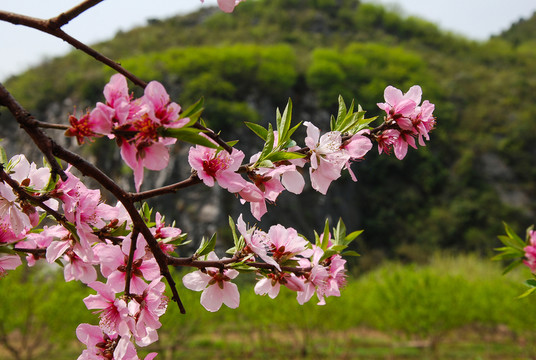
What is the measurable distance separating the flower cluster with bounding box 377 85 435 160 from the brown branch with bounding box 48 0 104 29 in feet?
1.76

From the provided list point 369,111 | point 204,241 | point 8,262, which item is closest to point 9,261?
point 8,262

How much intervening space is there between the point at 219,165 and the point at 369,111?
724 inches

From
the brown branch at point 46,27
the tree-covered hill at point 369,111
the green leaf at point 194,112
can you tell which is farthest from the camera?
the tree-covered hill at point 369,111

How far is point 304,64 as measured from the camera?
2091 cm

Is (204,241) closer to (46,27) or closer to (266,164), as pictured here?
(266,164)

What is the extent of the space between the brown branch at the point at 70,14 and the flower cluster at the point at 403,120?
0.54 m

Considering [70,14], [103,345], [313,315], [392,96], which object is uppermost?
[70,14]

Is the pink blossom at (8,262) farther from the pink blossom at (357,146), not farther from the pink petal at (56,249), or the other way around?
the pink blossom at (357,146)

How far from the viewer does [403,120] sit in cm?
87

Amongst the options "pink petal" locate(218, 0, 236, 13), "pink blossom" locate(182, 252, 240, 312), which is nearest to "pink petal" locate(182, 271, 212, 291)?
"pink blossom" locate(182, 252, 240, 312)

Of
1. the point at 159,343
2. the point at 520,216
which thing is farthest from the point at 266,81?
the point at 159,343

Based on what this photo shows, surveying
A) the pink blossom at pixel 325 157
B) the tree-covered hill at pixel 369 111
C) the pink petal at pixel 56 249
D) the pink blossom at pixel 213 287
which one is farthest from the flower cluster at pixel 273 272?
the tree-covered hill at pixel 369 111

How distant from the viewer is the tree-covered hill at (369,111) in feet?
53.8

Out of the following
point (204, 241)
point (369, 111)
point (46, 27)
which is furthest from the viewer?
point (369, 111)
